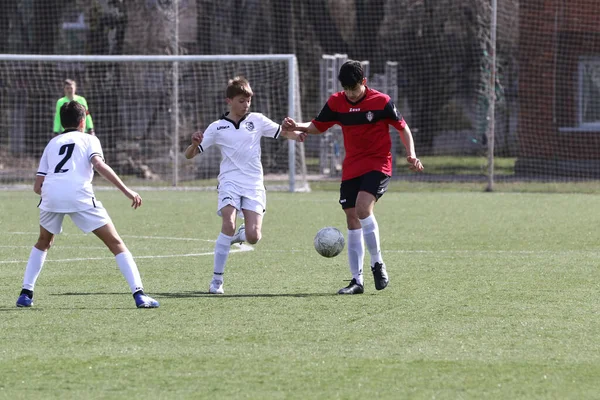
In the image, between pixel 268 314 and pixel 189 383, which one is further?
pixel 268 314

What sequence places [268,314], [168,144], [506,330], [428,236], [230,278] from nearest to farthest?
[506,330] → [268,314] → [230,278] → [428,236] → [168,144]

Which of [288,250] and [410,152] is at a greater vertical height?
[410,152]

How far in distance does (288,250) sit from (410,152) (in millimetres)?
3293

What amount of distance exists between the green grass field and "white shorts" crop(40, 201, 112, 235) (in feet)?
1.90

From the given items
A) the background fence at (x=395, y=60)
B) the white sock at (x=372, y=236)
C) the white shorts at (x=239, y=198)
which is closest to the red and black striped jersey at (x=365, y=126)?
the white sock at (x=372, y=236)

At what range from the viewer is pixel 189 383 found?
17.8ft

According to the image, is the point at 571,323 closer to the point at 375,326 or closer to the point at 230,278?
the point at 375,326

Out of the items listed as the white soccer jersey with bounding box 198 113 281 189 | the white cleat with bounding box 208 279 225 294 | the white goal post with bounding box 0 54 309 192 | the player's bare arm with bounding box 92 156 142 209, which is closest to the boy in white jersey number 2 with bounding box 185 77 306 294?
the white soccer jersey with bounding box 198 113 281 189

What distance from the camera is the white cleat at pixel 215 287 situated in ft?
28.6

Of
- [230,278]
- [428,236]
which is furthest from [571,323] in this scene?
[428,236]

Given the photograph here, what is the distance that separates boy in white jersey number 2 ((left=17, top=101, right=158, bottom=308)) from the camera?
25.2 feet

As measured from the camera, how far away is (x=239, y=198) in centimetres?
906

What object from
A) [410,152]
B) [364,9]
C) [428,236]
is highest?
[364,9]

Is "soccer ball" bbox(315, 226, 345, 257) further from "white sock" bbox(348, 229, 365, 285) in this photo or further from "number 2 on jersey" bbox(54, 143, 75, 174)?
"number 2 on jersey" bbox(54, 143, 75, 174)
